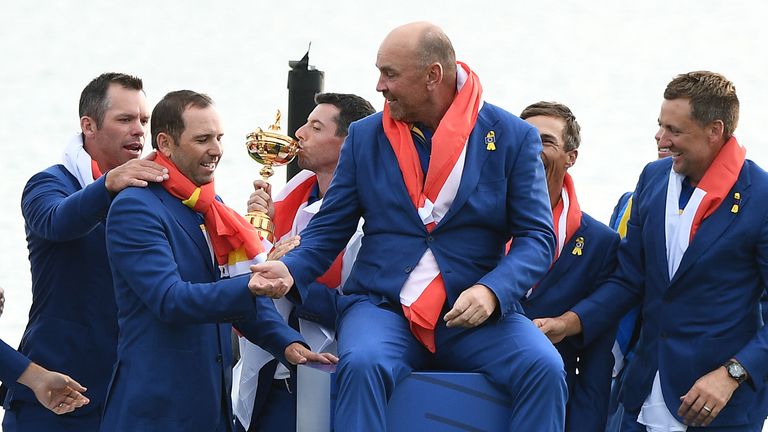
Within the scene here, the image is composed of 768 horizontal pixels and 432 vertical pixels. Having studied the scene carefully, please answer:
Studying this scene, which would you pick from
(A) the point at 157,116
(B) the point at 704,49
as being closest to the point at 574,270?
(A) the point at 157,116

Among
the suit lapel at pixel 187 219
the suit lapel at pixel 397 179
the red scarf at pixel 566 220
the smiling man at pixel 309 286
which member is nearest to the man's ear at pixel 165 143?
the suit lapel at pixel 187 219

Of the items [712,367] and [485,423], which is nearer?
[485,423]

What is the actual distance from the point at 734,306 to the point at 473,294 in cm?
92

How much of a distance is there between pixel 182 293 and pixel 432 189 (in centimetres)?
80

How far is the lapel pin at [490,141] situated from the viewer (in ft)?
14.3

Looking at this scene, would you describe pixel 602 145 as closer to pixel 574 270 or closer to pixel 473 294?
pixel 574 270

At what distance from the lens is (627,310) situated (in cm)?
478

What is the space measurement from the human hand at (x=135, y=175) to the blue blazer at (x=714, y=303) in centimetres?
156

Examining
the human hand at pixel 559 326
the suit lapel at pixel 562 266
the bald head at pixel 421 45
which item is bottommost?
the human hand at pixel 559 326

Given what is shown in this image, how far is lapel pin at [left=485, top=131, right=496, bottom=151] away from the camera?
4.35 m

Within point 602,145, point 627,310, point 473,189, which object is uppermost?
point 473,189

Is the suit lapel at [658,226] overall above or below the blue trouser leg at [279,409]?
above

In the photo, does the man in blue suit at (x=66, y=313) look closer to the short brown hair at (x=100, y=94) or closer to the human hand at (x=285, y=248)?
the short brown hair at (x=100, y=94)

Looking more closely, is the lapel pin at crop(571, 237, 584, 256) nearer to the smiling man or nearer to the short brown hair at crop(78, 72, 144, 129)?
the smiling man
